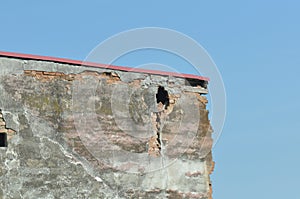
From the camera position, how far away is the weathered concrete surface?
11961 millimetres

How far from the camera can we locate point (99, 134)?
42.3 feet

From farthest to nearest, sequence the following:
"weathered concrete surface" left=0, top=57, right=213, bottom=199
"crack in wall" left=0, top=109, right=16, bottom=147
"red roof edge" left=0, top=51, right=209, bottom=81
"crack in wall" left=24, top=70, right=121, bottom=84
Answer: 1. "crack in wall" left=24, top=70, right=121, bottom=84
2. "red roof edge" left=0, top=51, right=209, bottom=81
3. "weathered concrete surface" left=0, top=57, right=213, bottom=199
4. "crack in wall" left=0, top=109, right=16, bottom=147

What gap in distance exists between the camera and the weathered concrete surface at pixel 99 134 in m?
12.0

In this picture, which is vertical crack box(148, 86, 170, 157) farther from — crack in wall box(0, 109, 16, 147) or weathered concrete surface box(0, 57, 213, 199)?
crack in wall box(0, 109, 16, 147)

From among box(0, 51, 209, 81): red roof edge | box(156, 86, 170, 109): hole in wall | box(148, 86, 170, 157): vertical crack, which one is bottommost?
box(148, 86, 170, 157): vertical crack

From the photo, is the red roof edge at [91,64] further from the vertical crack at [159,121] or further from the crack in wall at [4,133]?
the crack in wall at [4,133]

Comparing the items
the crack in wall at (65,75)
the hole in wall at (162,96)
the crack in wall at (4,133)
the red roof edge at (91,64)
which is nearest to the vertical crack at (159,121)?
the hole in wall at (162,96)

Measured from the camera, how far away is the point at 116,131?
13102 mm

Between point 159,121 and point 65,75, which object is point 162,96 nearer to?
point 159,121

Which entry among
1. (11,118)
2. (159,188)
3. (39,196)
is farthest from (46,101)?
(159,188)

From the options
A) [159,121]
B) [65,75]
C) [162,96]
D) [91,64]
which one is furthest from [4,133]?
→ [162,96]

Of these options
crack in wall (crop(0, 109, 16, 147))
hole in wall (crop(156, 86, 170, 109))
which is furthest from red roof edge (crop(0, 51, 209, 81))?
crack in wall (crop(0, 109, 16, 147))

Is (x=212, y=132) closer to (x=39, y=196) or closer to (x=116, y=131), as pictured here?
(x=116, y=131)

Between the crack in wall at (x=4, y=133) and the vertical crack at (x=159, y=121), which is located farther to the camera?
the vertical crack at (x=159, y=121)
